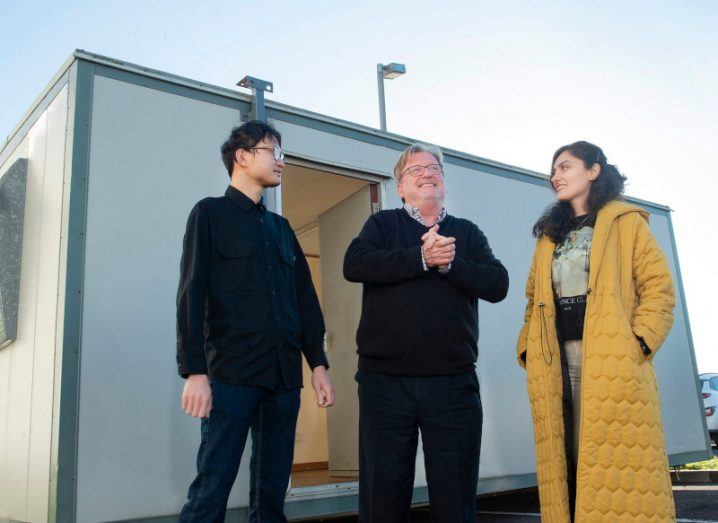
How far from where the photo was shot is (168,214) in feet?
11.1

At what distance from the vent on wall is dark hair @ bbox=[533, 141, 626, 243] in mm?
2684

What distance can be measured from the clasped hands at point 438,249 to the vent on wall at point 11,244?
2.51m

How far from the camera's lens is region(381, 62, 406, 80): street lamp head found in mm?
6312

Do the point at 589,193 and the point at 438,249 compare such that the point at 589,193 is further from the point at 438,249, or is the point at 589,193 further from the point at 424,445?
the point at 424,445

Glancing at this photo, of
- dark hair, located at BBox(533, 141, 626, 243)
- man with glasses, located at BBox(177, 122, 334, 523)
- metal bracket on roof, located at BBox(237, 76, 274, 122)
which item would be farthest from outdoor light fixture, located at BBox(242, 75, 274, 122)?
dark hair, located at BBox(533, 141, 626, 243)

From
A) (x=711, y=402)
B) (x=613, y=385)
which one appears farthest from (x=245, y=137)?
(x=711, y=402)

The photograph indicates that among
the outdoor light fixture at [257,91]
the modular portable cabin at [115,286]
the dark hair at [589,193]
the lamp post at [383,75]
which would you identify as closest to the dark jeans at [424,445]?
the dark hair at [589,193]

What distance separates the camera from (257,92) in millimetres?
3770

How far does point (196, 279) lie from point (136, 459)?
1.45m

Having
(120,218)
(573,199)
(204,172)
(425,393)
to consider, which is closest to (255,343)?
(425,393)

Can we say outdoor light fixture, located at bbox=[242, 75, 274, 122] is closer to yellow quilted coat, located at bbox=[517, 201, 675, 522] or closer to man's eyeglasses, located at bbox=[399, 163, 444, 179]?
man's eyeglasses, located at bbox=[399, 163, 444, 179]

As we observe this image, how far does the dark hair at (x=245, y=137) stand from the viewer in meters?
2.31

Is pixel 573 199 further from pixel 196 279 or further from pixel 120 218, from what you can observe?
pixel 120 218

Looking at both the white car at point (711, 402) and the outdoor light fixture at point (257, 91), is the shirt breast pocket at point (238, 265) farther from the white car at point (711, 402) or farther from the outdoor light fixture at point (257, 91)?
the white car at point (711, 402)
